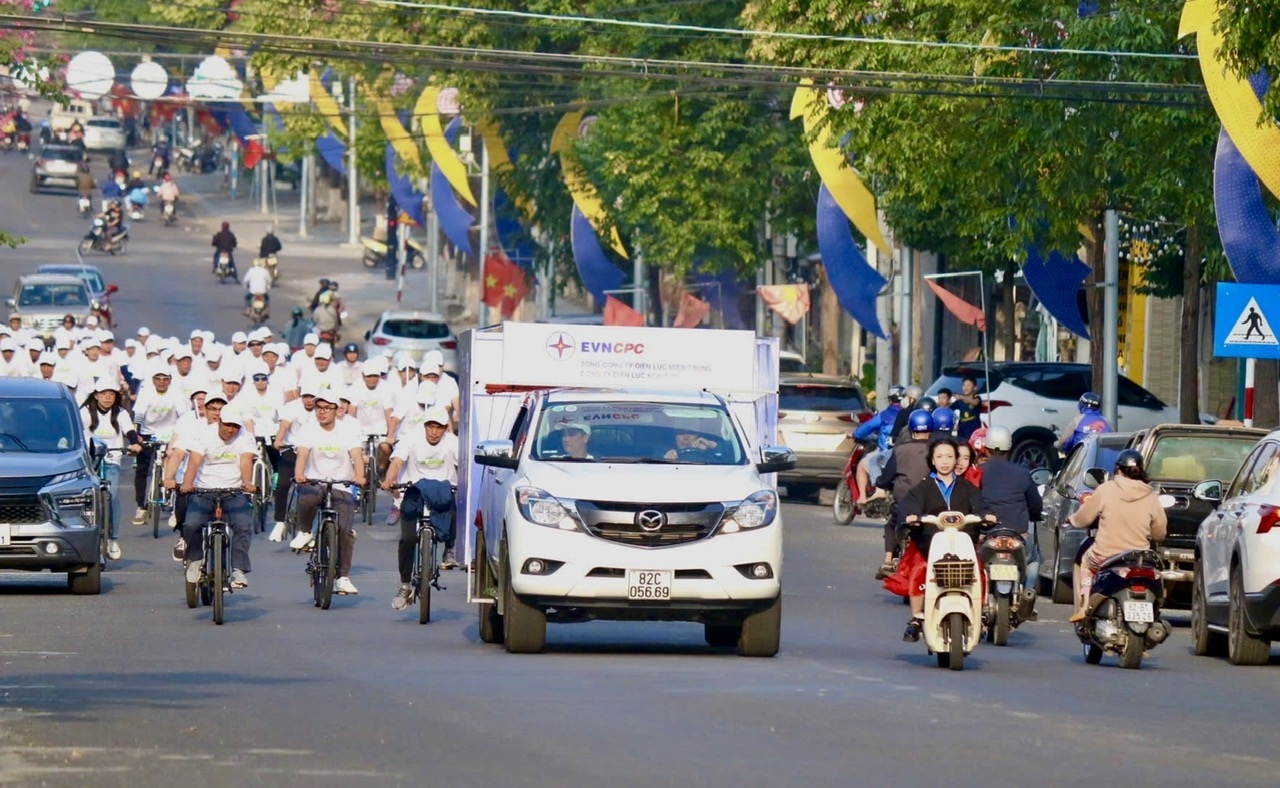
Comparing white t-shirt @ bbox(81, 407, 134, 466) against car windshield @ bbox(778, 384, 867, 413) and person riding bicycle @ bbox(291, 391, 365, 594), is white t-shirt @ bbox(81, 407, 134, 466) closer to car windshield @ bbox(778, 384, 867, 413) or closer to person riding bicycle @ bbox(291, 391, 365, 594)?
person riding bicycle @ bbox(291, 391, 365, 594)

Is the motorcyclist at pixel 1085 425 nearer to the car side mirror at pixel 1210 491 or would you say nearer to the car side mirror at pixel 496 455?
the car side mirror at pixel 1210 491

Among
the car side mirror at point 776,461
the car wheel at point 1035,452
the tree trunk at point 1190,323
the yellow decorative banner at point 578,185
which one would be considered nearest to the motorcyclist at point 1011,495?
the car side mirror at point 776,461

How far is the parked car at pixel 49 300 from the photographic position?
181 feet

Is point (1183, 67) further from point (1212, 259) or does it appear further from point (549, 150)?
point (549, 150)

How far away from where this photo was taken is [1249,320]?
25.3 metres

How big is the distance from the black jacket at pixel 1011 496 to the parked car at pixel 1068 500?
9.66ft

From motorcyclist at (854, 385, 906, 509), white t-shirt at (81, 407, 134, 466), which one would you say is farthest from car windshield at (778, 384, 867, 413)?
white t-shirt at (81, 407, 134, 466)

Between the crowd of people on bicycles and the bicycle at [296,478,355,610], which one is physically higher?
the crowd of people on bicycles

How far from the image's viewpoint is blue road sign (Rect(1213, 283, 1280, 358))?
83.1 feet

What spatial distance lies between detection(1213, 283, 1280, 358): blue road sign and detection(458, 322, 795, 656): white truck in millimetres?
8991

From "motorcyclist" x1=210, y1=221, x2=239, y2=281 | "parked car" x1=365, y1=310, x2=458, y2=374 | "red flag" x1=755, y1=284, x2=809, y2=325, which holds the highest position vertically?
"motorcyclist" x1=210, y1=221, x2=239, y2=281

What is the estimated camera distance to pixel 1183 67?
28.8 m

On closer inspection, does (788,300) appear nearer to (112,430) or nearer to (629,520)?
(112,430)

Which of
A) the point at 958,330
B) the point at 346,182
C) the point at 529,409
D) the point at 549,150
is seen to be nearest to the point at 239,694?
the point at 529,409
